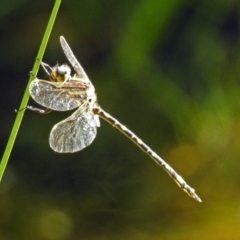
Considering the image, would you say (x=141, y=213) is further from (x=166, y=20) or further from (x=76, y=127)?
(x=166, y=20)

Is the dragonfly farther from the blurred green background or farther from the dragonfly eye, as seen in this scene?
the blurred green background

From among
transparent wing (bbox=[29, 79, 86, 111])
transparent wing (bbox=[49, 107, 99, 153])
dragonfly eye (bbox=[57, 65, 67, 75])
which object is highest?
dragonfly eye (bbox=[57, 65, 67, 75])

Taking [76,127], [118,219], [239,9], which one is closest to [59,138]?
[76,127]

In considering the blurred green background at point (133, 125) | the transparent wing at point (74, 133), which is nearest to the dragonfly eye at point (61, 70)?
the transparent wing at point (74, 133)

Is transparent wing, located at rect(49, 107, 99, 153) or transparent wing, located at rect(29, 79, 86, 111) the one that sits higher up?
transparent wing, located at rect(29, 79, 86, 111)

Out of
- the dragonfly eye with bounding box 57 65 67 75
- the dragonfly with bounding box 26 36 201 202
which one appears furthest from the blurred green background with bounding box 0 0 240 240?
the dragonfly eye with bounding box 57 65 67 75

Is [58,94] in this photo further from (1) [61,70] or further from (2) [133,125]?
(2) [133,125]

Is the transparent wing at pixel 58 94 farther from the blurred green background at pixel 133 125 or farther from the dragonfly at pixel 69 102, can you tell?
the blurred green background at pixel 133 125
